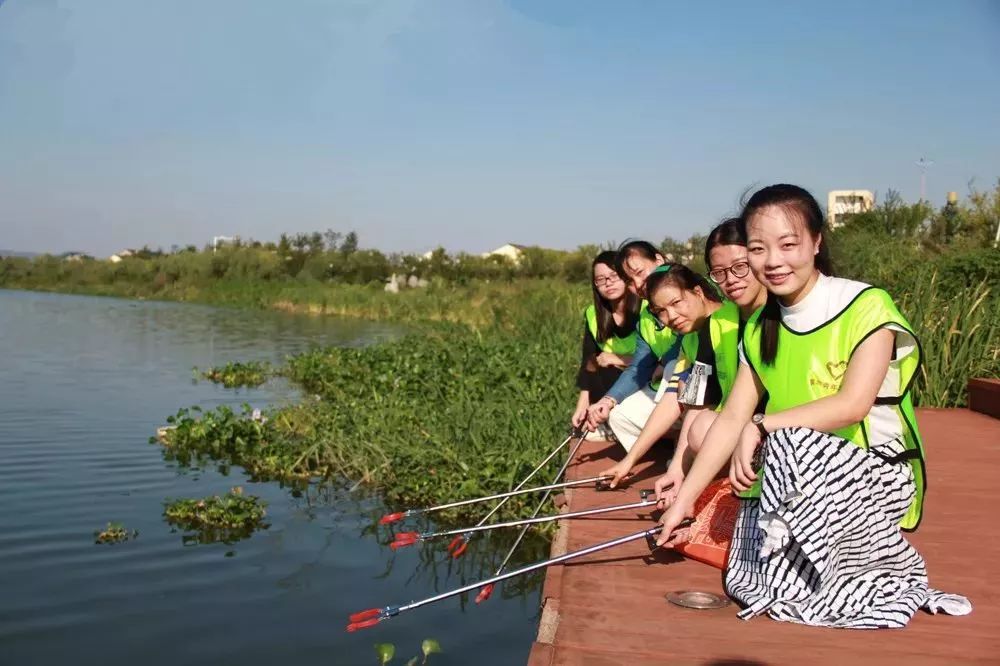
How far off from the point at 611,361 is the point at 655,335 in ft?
1.78

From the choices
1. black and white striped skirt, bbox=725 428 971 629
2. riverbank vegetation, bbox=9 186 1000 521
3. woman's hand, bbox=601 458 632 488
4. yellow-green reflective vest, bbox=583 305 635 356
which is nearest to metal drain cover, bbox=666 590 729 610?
black and white striped skirt, bbox=725 428 971 629

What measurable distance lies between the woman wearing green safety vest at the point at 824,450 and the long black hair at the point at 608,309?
2535 millimetres

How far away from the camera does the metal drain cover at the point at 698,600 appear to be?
10.9ft

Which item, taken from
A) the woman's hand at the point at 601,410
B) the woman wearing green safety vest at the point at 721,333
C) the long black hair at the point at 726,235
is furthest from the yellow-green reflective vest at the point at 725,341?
the woman's hand at the point at 601,410

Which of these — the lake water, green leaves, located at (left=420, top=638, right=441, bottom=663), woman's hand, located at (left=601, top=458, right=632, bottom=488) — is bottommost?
the lake water

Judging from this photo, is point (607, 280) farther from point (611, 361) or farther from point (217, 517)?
point (217, 517)

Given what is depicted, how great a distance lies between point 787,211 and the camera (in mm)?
3207

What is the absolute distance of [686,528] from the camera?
12.2ft

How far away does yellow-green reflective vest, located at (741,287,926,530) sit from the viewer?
10.3 feet

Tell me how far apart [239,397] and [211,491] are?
16.4ft

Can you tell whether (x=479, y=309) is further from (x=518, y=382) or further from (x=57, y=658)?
(x=57, y=658)

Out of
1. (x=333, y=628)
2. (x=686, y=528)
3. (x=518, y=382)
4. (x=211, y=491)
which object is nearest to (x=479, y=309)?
(x=518, y=382)

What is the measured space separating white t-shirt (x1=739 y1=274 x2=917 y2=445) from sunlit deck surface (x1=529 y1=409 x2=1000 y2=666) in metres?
0.56

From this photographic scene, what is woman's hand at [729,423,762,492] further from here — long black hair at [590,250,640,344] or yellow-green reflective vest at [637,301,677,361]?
long black hair at [590,250,640,344]
